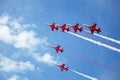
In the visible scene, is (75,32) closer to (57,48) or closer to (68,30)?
(68,30)

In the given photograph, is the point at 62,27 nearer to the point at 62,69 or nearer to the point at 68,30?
the point at 68,30

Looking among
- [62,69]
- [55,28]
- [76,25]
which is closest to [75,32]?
[76,25]

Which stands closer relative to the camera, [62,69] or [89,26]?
[89,26]

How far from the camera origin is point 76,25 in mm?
107750

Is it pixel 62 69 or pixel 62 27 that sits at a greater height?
pixel 62 27

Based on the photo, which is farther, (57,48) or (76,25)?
(57,48)

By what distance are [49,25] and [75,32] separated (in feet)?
40.3

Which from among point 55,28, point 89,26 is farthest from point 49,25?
point 89,26

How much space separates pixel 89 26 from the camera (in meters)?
103

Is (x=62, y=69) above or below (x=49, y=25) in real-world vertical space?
below

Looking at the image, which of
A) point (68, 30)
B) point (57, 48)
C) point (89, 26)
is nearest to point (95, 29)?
point (89, 26)

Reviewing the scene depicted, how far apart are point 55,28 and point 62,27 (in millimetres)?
3229

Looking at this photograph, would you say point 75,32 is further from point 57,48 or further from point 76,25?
point 57,48

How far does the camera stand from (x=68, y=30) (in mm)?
110875
